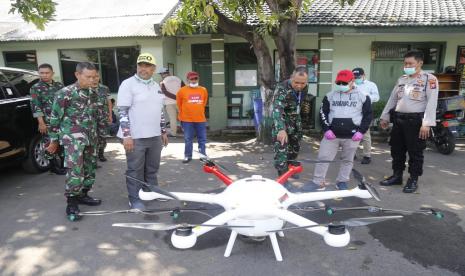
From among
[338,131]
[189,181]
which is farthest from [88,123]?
[338,131]

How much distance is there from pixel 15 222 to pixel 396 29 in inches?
345

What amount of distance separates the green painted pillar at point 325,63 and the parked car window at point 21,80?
6.62m

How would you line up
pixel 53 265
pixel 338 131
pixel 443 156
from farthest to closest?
pixel 443 156, pixel 338 131, pixel 53 265

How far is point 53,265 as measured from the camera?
3.25m

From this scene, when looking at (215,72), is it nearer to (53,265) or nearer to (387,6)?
(387,6)

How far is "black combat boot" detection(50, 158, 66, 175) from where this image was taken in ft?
19.5

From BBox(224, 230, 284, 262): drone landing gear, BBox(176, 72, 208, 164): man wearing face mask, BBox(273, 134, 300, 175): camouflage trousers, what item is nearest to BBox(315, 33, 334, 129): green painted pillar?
BBox(176, 72, 208, 164): man wearing face mask

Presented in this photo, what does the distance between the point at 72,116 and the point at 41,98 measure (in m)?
1.78

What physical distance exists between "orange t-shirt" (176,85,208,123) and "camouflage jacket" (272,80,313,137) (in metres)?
2.28

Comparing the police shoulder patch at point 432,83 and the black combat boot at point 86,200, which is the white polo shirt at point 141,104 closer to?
the black combat boot at point 86,200

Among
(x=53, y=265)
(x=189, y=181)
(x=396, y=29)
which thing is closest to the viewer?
(x=53, y=265)

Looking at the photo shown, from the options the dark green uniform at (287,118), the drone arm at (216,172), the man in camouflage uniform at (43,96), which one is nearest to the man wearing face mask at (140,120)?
the drone arm at (216,172)

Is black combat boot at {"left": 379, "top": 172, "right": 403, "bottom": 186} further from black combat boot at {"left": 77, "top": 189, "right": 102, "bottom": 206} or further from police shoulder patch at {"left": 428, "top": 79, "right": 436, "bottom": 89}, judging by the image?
black combat boot at {"left": 77, "top": 189, "right": 102, "bottom": 206}

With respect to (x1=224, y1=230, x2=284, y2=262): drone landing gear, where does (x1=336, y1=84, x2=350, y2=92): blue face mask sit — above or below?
above
